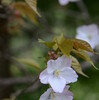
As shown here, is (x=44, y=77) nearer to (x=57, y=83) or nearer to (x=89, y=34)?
(x=57, y=83)

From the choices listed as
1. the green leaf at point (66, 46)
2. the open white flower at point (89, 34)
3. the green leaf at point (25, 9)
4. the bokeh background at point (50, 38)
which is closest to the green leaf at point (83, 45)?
the green leaf at point (66, 46)

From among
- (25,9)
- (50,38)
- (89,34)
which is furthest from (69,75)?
(50,38)

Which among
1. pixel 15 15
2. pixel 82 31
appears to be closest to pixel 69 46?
pixel 15 15

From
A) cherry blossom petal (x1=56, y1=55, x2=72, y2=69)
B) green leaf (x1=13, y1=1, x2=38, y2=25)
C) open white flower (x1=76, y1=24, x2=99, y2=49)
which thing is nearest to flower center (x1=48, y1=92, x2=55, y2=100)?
cherry blossom petal (x1=56, y1=55, x2=72, y2=69)

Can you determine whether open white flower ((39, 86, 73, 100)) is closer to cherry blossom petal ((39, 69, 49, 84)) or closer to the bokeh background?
cherry blossom petal ((39, 69, 49, 84))

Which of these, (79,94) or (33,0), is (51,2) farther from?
(33,0)
